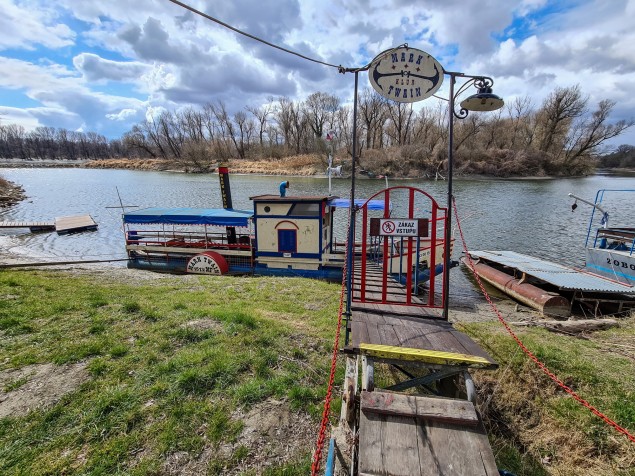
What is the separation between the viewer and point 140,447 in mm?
3051

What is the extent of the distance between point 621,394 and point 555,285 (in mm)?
7937

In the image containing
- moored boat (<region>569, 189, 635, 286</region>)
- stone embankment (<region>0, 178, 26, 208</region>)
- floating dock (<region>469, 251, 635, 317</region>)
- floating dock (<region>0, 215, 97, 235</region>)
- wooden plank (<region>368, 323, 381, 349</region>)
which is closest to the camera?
wooden plank (<region>368, 323, 381, 349</region>)

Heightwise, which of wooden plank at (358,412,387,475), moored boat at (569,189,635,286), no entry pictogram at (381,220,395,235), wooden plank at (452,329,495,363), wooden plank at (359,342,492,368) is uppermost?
no entry pictogram at (381,220,395,235)

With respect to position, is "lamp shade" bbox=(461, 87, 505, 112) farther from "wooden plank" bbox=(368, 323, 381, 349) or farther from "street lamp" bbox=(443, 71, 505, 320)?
"wooden plank" bbox=(368, 323, 381, 349)

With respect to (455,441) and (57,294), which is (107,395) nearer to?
(455,441)

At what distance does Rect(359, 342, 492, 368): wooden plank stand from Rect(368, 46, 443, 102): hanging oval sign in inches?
130

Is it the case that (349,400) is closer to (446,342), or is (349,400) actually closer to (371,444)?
A: (371,444)

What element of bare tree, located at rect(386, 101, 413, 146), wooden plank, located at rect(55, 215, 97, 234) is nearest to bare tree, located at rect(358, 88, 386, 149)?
bare tree, located at rect(386, 101, 413, 146)

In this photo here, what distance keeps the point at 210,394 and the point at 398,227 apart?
3199 millimetres

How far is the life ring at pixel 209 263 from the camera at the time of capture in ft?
42.9

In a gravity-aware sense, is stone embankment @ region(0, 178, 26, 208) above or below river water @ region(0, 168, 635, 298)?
above

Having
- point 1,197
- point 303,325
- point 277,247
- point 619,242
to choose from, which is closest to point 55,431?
point 303,325

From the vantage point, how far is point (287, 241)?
1250cm

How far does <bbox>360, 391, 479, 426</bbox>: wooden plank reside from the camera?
8.07 feet
